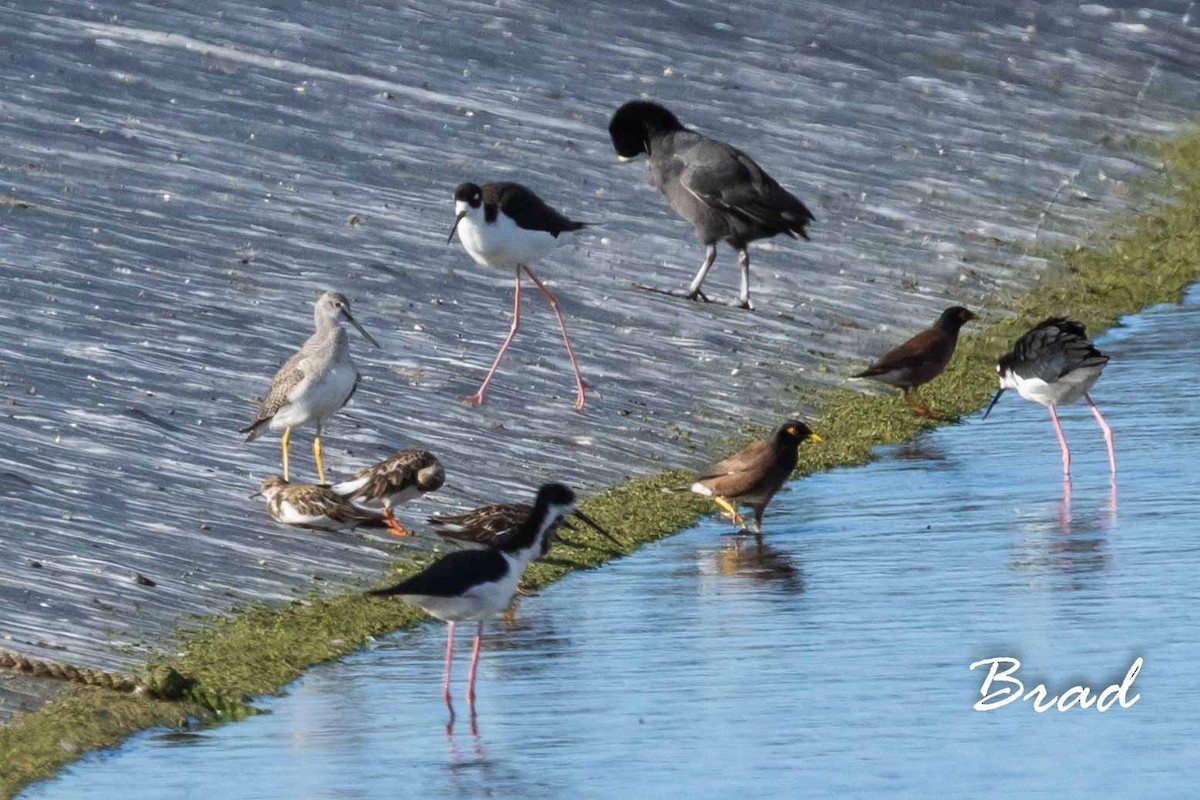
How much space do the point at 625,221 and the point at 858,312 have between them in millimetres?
2632

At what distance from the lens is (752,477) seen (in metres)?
13.7

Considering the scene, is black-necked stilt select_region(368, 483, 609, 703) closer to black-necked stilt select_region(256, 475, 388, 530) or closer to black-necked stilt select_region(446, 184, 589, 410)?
black-necked stilt select_region(256, 475, 388, 530)

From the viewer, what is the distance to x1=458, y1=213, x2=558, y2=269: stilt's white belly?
17.0m

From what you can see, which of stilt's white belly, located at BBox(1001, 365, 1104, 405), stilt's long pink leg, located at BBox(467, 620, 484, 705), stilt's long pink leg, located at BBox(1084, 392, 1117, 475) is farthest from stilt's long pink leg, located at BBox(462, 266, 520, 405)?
stilt's long pink leg, located at BBox(467, 620, 484, 705)

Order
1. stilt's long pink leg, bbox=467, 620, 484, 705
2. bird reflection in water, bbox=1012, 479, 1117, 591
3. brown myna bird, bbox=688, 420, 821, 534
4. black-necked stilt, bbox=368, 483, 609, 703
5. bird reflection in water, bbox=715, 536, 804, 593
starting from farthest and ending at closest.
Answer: brown myna bird, bbox=688, 420, 821, 534 < bird reflection in water, bbox=715, 536, 804, 593 < bird reflection in water, bbox=1012, 479, 1117, 591 < black-necked stilt, bbox=368, 483, 609, 703 < stilt's long pink leg, bbox=467, 620, 484, 705

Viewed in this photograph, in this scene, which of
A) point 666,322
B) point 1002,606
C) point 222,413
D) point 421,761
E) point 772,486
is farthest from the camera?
point 666,322

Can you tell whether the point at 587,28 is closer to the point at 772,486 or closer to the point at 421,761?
the point at 772,486

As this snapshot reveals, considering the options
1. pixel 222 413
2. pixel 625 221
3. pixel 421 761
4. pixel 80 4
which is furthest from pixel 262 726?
pixel 80 4

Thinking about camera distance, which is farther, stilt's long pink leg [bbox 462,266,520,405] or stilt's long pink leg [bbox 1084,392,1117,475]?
stilt's long pink leg [bbox 462,266,520,405]

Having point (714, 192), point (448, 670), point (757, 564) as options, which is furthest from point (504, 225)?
point (448, 670)

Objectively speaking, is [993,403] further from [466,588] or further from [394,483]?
[466,588]

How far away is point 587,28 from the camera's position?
26859 mm

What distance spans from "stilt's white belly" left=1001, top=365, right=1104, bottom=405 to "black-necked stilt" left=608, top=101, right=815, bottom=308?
3.70 m

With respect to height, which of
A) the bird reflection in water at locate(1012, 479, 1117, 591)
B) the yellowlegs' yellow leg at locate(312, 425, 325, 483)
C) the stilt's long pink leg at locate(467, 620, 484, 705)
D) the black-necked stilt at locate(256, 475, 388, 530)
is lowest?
the yellowlegs' yellow leg at locate(312, 425, 325, 483)
